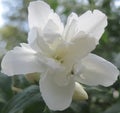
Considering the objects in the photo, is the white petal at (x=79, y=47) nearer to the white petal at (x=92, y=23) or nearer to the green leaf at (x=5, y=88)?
the white petal at (x=92, y=23)

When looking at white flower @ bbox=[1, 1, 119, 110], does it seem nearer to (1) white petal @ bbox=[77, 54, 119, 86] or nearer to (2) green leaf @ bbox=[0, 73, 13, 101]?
(1) white petal @ bbox=[77, 54, 119, 86]

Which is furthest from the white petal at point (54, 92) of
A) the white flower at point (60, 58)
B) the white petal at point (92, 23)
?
the white petal at point (92, 23)

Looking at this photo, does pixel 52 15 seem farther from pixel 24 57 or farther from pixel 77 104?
pixel 77 104

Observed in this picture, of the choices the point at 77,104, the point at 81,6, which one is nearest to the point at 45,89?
the point at 77,104

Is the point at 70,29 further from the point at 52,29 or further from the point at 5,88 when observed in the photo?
the point at 5,88

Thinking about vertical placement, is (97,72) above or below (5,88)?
above

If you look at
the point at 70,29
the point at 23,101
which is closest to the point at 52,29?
the point at 70,29

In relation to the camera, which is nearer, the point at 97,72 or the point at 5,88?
the point at 97,72
